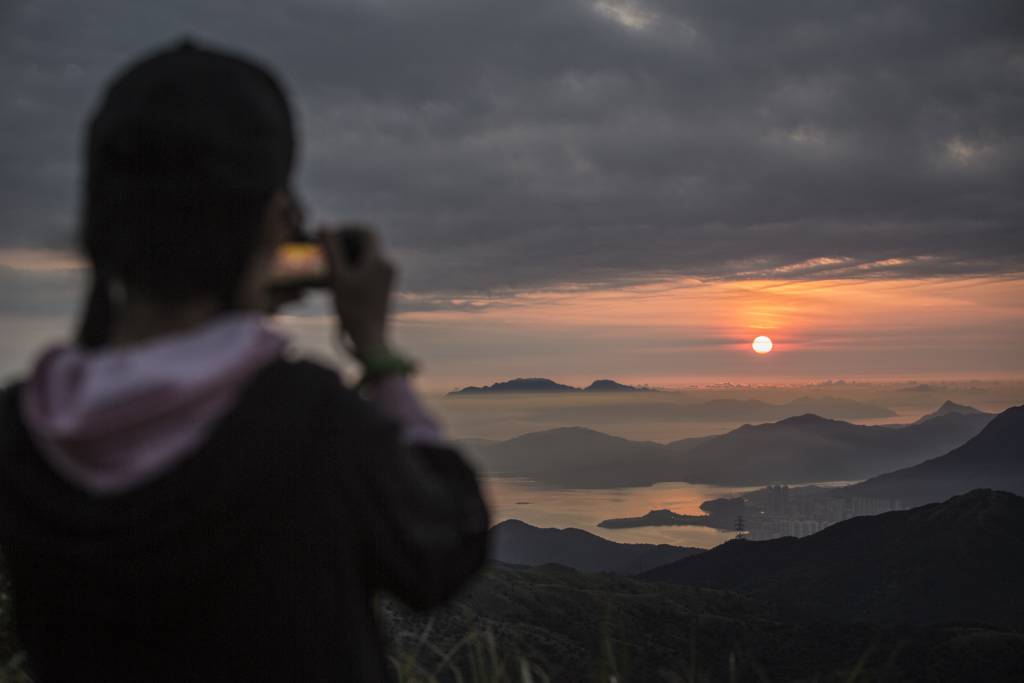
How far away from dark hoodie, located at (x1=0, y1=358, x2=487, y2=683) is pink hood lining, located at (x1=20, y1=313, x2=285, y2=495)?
0.03 metres

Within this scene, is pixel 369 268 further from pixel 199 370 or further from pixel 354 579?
pixel 354 579

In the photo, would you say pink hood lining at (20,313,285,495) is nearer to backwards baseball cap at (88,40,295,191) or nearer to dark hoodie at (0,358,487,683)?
dark hoodie at (0,358,487,683)

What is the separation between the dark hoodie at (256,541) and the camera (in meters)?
2.07

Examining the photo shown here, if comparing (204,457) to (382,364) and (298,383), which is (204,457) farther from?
(382,364)

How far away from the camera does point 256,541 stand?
2.13 m

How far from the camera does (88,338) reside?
2469mm

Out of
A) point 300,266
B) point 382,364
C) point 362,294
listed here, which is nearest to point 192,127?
point 300,266

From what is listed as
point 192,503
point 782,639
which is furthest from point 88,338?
point 782,639

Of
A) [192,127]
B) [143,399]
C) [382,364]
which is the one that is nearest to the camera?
[143,399]

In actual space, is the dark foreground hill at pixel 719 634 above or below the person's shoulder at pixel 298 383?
below

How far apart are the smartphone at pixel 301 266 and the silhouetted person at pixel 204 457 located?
0.06 meters

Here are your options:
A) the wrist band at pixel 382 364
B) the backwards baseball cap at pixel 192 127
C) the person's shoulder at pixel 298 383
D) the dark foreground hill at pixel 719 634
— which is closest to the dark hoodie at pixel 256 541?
the person's shoulder at pixel 298 383

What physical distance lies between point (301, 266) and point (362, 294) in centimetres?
16

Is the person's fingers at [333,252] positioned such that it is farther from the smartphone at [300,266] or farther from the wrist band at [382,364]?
the wrist band at [382,364]
